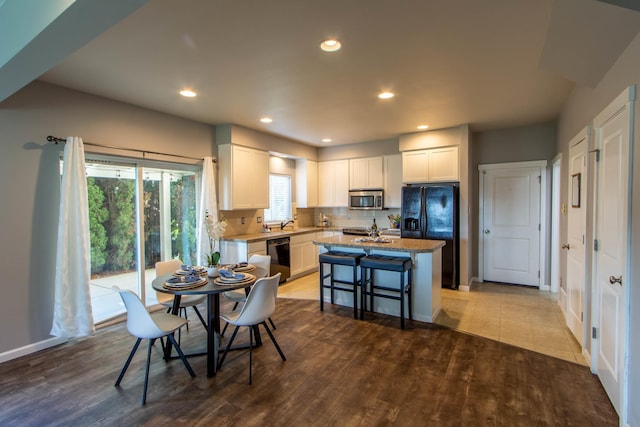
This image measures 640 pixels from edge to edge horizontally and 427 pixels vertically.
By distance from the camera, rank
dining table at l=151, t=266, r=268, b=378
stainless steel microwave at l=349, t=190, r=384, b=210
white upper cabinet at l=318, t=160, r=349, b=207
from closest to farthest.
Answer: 1. dining table at l=151, t=266, r=268, b=378
2. stainless steel microwave at l=349, t=190, r=384, b=210
3. white upper cabinet at l=318, t=160, r=349, b=207

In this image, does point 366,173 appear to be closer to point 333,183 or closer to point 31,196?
point 333,183

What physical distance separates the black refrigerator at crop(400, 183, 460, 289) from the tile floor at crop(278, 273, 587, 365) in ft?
1.35

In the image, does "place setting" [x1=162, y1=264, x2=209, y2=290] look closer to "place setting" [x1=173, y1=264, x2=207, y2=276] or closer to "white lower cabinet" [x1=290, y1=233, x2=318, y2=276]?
"place setting" [x1=173, y1=264, x2=207, y2=276]

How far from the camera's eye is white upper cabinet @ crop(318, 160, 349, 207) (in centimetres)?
661

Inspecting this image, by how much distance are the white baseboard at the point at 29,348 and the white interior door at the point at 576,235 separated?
5179 millimetres

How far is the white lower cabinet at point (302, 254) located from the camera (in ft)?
18.9

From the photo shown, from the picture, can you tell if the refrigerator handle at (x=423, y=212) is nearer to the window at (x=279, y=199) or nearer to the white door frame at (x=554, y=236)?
the white door frame at (x=554, y=236)

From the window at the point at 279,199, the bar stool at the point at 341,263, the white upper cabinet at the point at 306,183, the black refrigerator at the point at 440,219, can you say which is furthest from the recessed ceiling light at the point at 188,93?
the black refrigerator at the point at 440,219

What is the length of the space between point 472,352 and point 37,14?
13.0ft

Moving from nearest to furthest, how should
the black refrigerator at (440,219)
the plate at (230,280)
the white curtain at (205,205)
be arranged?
the plate at (230,280) → the white curtain at (205,205) → the black refrigerator at (440,219)

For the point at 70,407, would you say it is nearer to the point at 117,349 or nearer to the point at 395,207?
the point at 117,349

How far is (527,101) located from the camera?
3.82m

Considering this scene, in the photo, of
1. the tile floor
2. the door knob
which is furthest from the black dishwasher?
the door knob

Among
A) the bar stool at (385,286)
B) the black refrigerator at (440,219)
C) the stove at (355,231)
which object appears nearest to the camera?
the bar stool at (385,286)
